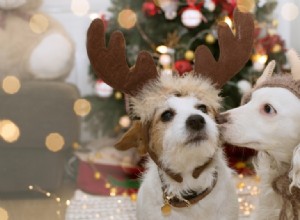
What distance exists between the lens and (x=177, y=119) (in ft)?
3.10

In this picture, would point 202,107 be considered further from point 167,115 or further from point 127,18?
point 127,18

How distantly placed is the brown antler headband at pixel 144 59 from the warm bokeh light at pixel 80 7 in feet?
4.99

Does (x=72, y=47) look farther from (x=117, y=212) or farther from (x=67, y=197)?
(x=117, y=212)

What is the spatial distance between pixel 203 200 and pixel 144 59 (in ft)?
1.14

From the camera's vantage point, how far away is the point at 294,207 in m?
0.97

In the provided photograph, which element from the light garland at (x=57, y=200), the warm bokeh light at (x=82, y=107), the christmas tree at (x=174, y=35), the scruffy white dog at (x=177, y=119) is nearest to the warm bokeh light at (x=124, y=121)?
the christmas tree at (x=174, y=35)

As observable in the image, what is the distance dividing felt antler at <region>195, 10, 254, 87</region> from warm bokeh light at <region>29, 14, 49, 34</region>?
3.94ft

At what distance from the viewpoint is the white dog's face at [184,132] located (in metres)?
0.92

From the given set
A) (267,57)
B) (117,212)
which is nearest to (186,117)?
(117,212)

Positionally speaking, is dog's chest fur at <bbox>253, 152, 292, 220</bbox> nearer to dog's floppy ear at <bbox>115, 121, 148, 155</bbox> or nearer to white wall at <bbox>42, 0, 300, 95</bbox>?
dog's floppy ear at <bbox>115, 121, 148, 155</bbox>

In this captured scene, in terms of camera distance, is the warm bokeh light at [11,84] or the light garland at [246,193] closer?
the light garland at [246,193]

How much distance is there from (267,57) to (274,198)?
1.12 meters

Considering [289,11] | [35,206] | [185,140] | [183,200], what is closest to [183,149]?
[185,140]

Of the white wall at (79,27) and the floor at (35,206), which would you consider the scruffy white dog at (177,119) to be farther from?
the white wall at (79,27)
